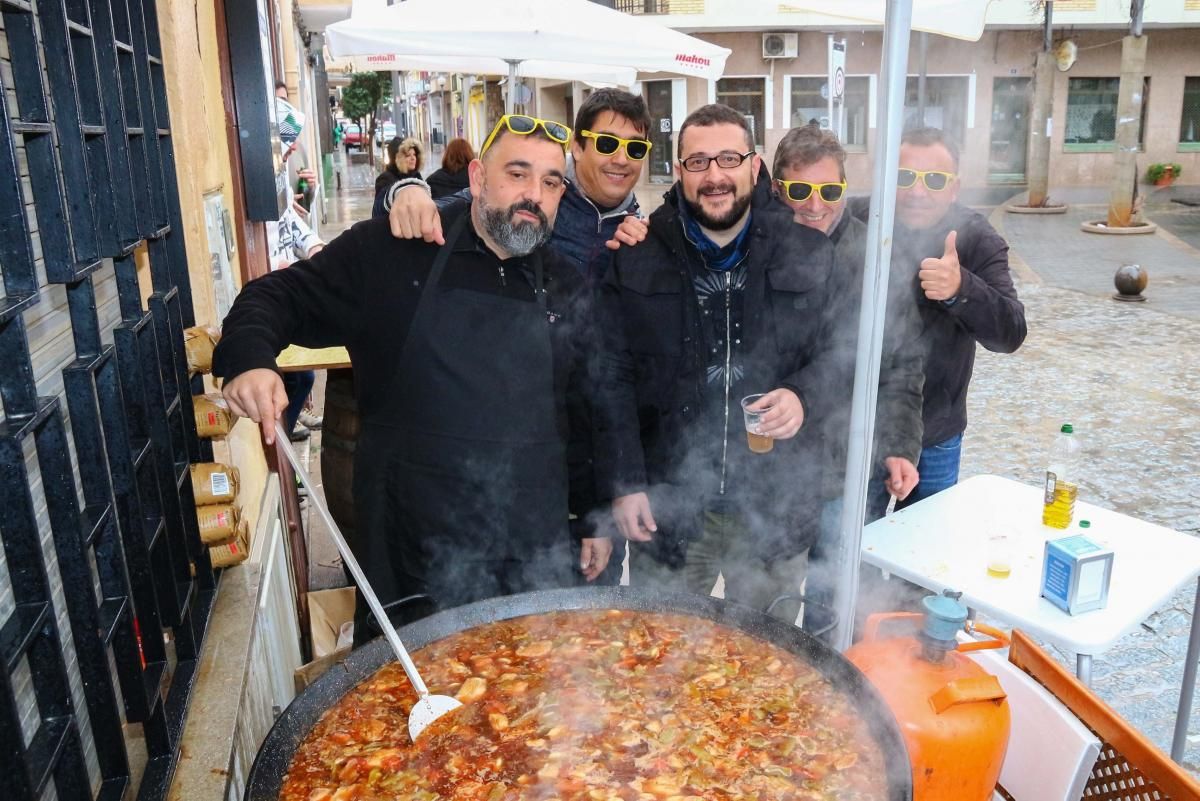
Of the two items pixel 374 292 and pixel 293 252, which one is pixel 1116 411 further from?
pixel 374 292

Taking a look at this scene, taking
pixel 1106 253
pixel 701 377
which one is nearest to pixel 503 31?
pixel 701 377

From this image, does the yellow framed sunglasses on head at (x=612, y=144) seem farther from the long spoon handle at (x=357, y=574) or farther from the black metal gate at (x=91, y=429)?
the long spoon handle at (x=357, y=574)

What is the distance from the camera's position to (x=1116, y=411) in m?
7.65

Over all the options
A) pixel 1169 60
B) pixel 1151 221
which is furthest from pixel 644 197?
pixel 1169 60

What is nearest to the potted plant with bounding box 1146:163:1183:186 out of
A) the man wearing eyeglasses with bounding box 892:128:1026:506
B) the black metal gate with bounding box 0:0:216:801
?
the man wearing eyeglasses with bounding box 892:128:1026:506

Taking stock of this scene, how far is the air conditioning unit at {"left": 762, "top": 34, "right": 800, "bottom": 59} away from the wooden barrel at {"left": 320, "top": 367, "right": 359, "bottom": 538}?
24509 mm

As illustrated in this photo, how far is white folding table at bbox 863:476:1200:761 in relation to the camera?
8.54 feet

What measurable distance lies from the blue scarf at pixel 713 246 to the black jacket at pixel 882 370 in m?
0.38

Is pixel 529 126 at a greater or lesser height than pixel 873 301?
greater

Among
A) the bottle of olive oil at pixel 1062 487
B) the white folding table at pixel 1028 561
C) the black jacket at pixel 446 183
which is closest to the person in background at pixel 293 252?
the black jacket at pixel 446 183

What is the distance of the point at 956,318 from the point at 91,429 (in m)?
2.97

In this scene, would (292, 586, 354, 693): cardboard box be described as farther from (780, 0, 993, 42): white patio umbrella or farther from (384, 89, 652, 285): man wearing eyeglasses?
(780, 0, 993, 42): white patio umbrella

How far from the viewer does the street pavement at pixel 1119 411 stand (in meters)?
4.02

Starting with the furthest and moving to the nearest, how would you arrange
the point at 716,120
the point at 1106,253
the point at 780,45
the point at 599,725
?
the point at 780,45
the point at 1106,253
the point at 716,120
the point at 599,725
